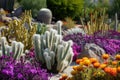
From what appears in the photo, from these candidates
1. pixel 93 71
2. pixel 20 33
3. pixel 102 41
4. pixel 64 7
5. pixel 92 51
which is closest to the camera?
pixel 93 71

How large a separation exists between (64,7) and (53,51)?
12.5 meters

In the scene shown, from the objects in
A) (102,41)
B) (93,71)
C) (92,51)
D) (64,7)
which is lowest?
(64,7)

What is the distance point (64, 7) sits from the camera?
20.4 metres

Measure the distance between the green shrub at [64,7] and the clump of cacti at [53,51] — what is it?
39.8ft

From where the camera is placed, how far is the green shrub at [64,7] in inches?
800

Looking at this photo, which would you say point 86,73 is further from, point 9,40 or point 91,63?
point 9,40

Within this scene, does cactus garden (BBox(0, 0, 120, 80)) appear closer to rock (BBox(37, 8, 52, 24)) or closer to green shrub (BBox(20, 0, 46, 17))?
rock (BBox(37, 8, 52, 24))

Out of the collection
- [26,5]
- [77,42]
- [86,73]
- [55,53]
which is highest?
[86,73]

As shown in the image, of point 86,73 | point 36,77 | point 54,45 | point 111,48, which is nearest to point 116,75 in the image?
point 86,73

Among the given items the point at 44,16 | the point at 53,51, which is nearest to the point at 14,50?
the point at 53,51

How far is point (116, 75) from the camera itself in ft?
17.7

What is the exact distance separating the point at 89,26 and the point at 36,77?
21.7ft

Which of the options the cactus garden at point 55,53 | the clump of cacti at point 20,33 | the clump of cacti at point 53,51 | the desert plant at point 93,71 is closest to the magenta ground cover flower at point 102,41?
the cactus garden at point 55,53

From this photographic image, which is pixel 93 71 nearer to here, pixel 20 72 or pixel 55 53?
pixel 20 72
